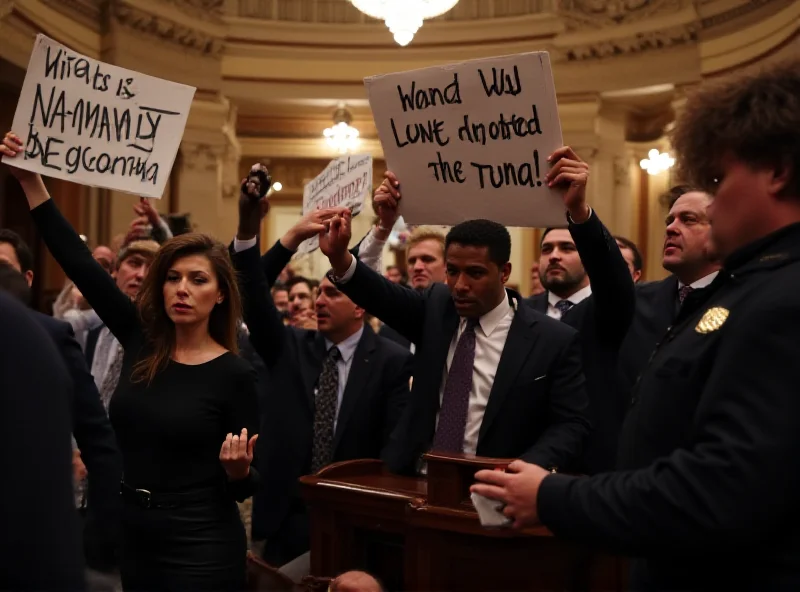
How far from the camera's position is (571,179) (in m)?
2.96

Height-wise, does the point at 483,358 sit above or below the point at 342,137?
below

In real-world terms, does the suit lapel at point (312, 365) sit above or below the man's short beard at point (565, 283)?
below

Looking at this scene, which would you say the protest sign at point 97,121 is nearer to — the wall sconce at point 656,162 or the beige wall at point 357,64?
the beige wall at point 357,64

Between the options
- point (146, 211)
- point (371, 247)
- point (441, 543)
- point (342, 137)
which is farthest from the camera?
point (342, 137)

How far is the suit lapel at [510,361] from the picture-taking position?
9.48 feet

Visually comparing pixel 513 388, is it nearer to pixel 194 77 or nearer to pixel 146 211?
pixel 146 211

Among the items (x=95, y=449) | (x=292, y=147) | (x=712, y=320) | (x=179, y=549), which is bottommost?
(x=179, y=549)

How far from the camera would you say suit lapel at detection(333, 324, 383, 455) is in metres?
3.85

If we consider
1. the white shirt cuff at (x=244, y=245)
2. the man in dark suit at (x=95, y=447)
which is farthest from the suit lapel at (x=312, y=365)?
the man in dark suit at (x=95, y=447)

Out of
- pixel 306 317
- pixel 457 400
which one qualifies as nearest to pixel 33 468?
pixel 457 400

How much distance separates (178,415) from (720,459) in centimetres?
169

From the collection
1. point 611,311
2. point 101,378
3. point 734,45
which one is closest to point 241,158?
point 734,45

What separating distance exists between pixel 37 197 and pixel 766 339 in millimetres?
2500

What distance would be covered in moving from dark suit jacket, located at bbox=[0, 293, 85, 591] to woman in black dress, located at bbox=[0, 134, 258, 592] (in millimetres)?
1337
